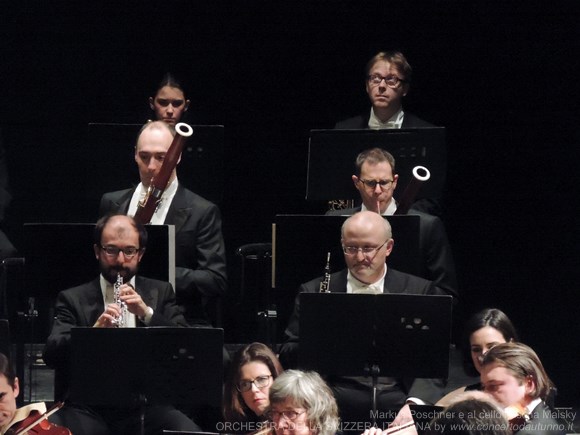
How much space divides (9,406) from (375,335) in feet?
4.04

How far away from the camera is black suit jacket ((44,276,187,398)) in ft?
16.0

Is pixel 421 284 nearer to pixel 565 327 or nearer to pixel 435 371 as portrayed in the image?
pixel 435 371

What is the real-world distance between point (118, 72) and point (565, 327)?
244cm

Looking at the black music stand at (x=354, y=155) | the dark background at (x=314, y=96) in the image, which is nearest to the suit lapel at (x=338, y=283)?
the black music stand at (x=354, y=155)

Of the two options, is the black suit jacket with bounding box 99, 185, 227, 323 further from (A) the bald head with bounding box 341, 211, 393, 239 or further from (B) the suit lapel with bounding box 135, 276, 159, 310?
(A) the bald head with bounding box 341, 211, 393, 239

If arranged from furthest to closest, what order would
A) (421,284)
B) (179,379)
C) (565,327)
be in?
(565,327)
(421,284)
(179,379)

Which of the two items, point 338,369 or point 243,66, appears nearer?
point 338,369

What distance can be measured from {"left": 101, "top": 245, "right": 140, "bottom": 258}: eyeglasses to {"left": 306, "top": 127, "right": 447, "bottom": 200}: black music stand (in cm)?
90

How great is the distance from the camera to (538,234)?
6.55 metres

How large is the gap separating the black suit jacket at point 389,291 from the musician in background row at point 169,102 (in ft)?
4.29

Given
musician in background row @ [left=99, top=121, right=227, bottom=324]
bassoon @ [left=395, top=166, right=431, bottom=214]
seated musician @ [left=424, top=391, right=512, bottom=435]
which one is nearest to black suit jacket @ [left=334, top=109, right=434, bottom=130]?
bassoon @ [left=395, top=166, right=431, bottom=214]

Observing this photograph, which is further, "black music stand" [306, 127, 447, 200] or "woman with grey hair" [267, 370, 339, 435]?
"black music stand" [306, 127, 447, 200]

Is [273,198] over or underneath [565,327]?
over

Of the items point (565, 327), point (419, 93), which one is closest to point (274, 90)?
point (419, 93)
